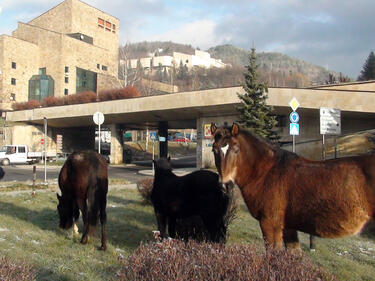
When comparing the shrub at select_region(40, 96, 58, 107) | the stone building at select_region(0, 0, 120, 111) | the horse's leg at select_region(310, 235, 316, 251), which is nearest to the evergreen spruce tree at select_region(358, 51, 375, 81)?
the stone building at select_region(0, 0, 120, 111)

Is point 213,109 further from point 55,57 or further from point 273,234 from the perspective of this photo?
point 55,57

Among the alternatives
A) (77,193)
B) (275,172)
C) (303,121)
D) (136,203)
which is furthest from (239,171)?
(303,121)

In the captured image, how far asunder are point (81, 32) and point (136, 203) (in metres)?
73.8

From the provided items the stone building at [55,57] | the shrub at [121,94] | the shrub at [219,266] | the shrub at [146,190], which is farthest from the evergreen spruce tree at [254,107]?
the stone building at [55,57]

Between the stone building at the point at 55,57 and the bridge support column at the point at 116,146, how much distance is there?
32.2 m

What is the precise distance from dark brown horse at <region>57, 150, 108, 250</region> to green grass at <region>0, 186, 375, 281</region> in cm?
45

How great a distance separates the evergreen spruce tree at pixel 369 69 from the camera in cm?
6471

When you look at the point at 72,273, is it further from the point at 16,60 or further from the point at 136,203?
the point at 16,60

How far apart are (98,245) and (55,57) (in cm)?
7255

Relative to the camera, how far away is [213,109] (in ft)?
108

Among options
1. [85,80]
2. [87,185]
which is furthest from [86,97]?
[87,185]

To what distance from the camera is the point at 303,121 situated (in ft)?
99.8

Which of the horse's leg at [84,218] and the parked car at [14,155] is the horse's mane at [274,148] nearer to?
the horse's leg at [84,218]

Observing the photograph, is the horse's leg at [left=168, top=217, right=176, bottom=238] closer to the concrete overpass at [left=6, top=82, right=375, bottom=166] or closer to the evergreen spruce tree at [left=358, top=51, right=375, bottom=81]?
the concrete overpass at [left=6, top=82, right=375, bottom=166]
